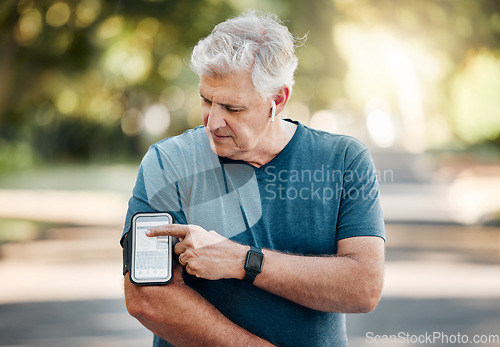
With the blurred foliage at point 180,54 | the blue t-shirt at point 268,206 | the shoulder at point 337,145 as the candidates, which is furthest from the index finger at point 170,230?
the blurred foliage at point 180,54

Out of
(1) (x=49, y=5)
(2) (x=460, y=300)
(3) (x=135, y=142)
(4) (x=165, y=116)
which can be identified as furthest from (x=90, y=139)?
(2) (x=460, y=300)

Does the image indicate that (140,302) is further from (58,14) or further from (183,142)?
(58,14)

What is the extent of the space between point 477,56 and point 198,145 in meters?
17.0

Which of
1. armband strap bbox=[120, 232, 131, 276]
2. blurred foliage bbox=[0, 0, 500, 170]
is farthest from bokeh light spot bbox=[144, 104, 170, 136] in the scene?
armband strap bbox=[120, 232, 131, 276]

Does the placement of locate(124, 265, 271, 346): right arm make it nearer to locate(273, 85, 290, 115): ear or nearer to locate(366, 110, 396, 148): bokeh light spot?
locate(273, 85, 290, 115): ear

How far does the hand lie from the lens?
193 centimetres

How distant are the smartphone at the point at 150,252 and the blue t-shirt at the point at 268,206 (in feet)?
0.22

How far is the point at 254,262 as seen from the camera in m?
1.95

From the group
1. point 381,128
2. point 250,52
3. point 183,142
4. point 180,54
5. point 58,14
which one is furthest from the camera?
point 381,128

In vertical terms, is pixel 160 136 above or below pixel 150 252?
above

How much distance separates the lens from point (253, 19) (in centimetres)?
212

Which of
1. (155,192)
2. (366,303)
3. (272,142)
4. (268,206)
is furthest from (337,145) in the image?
(155,192)

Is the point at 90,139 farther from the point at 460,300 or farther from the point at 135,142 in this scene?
the point at 460,300

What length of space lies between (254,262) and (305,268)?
0.17 m
